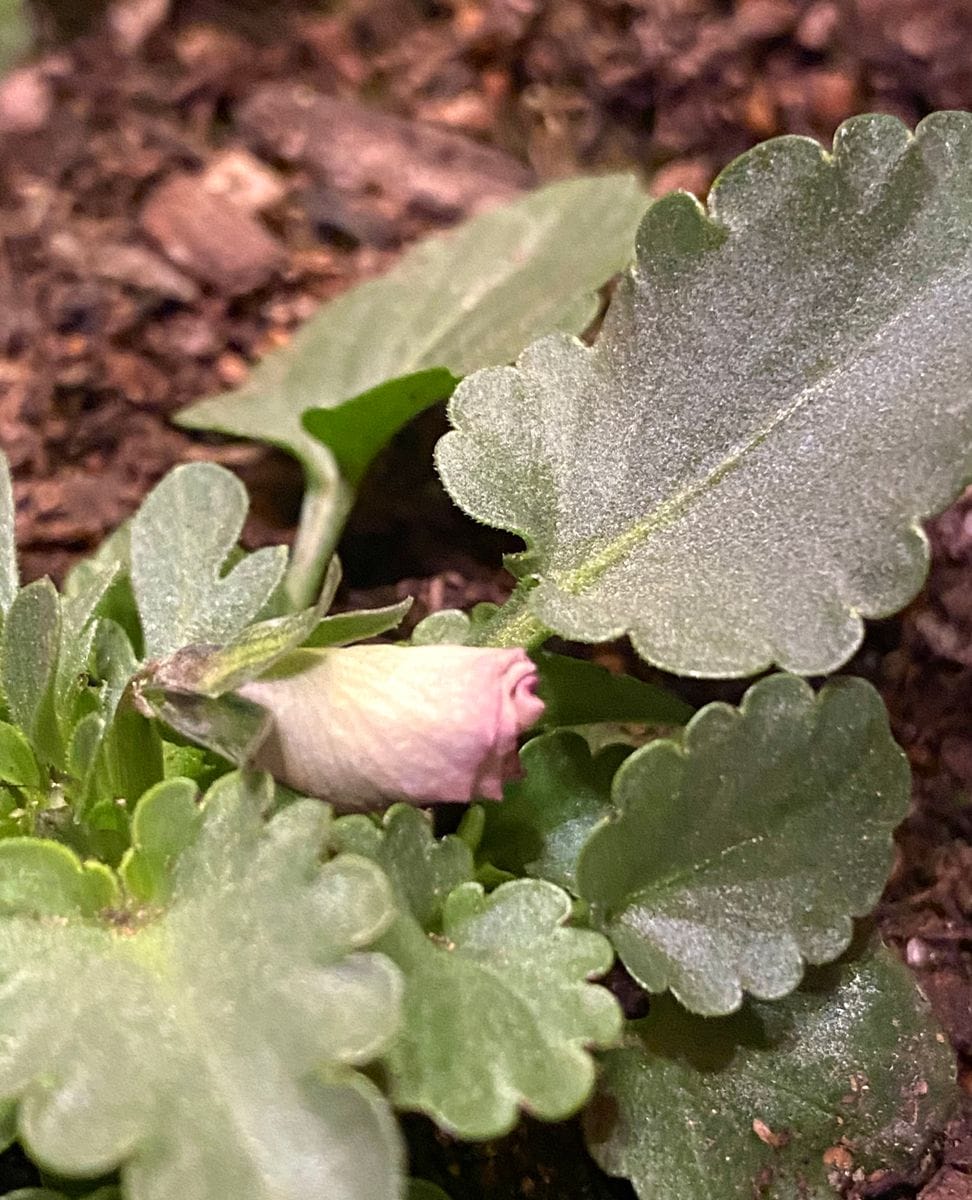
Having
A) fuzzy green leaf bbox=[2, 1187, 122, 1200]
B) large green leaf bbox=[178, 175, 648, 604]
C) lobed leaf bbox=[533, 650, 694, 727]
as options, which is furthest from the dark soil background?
fuzzy green leaf bbox=[2, 1187, 122, 1200]

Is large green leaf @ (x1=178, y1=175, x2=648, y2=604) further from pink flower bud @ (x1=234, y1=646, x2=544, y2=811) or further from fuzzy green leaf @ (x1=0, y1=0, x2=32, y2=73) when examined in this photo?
fuzzy green leaf @ (x1=0, y1=0, x2=32, y2=73)

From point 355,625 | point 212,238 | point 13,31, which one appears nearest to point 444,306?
point 212,238

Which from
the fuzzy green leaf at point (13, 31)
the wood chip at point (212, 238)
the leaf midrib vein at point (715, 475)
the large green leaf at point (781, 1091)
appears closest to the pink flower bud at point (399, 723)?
the leaf midrib vein at point (715, 475)

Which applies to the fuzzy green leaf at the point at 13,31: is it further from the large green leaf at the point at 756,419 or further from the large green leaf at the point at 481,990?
the large green leaf at the point at 481,990

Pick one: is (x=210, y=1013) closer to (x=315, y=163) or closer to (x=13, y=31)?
(x=315, y=163)

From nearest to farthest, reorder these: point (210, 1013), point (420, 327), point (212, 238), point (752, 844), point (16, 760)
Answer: point (210, 1013)
point (752, 844)
point (16, 760)
point (420, 327)
point (212, 238)

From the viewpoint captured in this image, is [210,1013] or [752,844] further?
[752,844]
